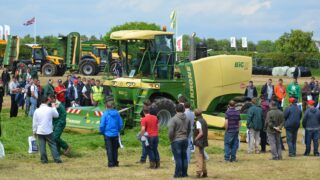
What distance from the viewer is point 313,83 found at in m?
30.0

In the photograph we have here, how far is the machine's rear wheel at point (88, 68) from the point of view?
4750cm

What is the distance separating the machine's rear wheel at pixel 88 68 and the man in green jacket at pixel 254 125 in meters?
28.7

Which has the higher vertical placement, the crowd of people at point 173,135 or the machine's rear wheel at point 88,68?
the machine's rear wheel at point 88,68

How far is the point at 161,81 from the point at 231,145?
547 centimetres

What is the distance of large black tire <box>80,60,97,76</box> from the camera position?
47500 millimetres

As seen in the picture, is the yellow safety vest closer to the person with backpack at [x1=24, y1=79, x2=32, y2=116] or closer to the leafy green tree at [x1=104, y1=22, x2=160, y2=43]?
the person with backpack at [x1=24, y1=79, x2=32, y2=116]

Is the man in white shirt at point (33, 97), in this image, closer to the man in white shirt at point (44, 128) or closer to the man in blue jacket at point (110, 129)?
the man in white shirt at point (44, 128)

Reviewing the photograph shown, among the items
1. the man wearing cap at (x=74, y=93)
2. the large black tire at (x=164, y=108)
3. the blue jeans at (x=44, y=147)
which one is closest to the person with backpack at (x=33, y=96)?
the man wearing cap at (x=74, y=93)

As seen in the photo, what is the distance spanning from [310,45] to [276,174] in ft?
214

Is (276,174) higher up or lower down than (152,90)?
lower down

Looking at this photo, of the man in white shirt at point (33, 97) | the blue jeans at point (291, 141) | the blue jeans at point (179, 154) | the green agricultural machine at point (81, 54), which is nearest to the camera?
the blue jeans at point (179, 154)

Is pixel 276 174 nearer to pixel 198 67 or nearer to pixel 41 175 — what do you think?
pixel 41 175

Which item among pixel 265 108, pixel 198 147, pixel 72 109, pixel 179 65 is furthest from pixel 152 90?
pixel 198 147

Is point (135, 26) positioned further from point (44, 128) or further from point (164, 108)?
point (44, 128)
